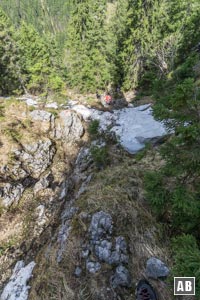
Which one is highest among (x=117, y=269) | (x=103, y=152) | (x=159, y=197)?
(x=103, y=152)

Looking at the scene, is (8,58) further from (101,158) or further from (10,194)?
(101,158)

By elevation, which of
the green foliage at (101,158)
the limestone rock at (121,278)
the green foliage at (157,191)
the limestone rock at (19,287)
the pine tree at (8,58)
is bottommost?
the limestone rock at (19,287)

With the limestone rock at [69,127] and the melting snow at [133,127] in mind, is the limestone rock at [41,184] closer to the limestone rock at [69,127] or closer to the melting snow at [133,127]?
the limestone rock at [69,127]

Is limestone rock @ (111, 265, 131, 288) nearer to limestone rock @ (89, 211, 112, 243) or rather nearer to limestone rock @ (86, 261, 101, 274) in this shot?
limestone rock @ (86, 261, 101, 274)

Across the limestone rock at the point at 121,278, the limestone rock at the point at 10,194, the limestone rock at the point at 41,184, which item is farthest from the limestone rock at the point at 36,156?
the limestone rock at the point at 121,278

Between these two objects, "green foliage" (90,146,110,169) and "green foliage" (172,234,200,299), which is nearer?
"green foliage" (172,234,200,299)

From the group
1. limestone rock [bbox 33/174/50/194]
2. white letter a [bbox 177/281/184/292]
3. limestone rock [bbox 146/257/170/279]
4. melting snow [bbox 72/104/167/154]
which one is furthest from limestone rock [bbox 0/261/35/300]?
melting snow [bbox 72/104/167/154]

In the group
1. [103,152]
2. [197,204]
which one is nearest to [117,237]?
[197,204]

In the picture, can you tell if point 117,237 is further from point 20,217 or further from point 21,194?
point 21,194

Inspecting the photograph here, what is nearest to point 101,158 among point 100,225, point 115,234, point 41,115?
point 100,225

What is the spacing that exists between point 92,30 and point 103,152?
15841mm

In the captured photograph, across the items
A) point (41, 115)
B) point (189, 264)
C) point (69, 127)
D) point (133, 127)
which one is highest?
point (41, 115)

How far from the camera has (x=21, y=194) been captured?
12.5m

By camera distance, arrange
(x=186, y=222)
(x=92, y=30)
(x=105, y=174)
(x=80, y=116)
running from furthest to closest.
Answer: (x=92, y=30) < (x=80, y=116) < (x=105, y=174) < (x=186, y=222)
